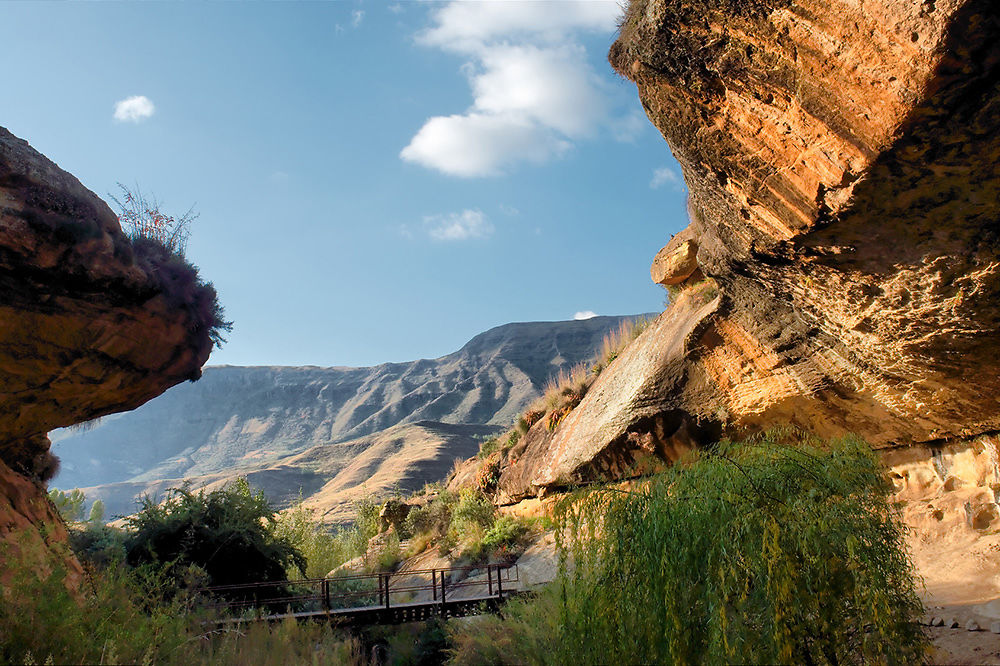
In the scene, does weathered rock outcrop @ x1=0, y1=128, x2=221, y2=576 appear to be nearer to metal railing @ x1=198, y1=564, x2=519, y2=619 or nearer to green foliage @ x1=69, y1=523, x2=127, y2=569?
green foliage @ x1=69, y1=523, x2=127, y2=569

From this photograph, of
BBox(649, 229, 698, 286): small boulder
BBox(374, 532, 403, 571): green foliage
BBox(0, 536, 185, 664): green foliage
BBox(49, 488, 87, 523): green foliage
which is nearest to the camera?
BBox(0, 536, 185, 664): green foliage

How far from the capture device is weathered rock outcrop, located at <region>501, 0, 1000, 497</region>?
196 inches

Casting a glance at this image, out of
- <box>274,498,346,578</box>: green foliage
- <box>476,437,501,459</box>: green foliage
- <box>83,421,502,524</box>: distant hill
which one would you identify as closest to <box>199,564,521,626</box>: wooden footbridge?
<box>274,498,346,578</box>: green foliage

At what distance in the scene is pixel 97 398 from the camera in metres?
8.62

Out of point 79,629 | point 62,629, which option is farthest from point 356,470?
point 62,629

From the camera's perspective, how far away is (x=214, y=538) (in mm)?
14344

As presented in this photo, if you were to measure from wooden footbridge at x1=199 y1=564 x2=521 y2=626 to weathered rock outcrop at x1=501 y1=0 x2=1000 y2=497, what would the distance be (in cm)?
746

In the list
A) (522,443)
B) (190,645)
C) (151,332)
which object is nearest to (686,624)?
(190,645)

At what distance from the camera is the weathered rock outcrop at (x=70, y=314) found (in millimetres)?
6988

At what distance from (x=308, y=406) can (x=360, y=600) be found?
104 metres

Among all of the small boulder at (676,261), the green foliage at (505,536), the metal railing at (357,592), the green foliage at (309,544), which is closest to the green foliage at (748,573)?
the metal railing at (357,592)

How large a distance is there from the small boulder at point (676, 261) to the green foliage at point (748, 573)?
8.91 m

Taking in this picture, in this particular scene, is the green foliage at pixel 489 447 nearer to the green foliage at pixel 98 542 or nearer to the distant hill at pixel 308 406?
the green foliage at pixel 98 542

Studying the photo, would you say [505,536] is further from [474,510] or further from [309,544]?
[309,544]
